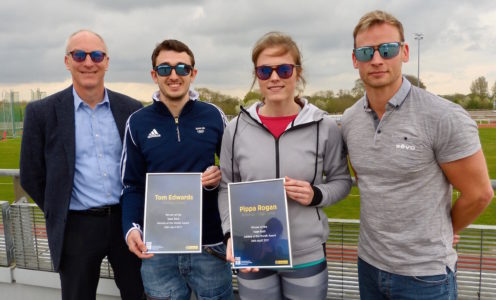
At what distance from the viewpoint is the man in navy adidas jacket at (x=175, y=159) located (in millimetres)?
2543

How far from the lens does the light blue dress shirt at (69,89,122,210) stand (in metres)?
2.86

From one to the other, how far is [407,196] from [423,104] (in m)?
0.46

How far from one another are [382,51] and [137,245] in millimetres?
1773

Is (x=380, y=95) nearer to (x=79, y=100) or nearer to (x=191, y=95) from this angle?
(x=191, y=95)

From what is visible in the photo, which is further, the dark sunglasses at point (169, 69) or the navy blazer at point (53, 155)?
the navy blazer at point (53, 155)

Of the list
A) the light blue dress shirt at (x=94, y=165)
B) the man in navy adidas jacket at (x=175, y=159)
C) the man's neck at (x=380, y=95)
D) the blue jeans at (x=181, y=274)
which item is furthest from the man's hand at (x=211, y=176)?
the man's neck at (x=380, y=95)

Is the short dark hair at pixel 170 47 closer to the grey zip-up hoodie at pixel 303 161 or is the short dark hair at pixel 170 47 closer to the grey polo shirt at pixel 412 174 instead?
the grey zip-up hoodie at pixel 303 161

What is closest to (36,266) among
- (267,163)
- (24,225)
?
A: (24,225)

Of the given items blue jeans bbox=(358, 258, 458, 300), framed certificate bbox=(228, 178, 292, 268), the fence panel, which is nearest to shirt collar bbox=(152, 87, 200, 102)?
framed certificate bbox=(228, 178, 292, 268)

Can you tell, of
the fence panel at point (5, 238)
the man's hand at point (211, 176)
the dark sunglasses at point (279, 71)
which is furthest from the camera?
the fence panel at point (5, 238)

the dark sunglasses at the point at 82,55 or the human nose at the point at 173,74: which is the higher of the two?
the dark sunglasses at the point at 82,55

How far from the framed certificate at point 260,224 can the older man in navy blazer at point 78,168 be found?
108cm

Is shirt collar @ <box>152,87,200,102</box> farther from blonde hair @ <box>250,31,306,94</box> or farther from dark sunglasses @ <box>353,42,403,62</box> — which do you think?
dark sunglasses @ <box>353,42,403,62</box>

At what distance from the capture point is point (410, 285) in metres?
2.12
